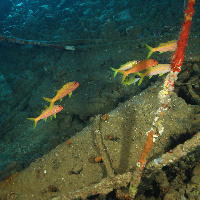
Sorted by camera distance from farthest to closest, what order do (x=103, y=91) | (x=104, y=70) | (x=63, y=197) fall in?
(x=104, y=70)
(x=103, y=91)
(x=63, y=197)

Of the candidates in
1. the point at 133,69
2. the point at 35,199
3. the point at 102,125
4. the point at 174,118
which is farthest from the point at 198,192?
the point at 35,199

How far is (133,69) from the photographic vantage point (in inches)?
137

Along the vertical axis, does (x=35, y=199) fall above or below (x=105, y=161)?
below

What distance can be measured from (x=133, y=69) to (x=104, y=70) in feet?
9.93

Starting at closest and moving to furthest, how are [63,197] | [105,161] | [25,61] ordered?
[63,197], [105,161], [25,61]

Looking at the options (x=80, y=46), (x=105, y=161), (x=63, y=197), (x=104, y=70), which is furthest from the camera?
(x=80, y=46)

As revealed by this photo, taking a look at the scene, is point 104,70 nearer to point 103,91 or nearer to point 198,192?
point 103,91

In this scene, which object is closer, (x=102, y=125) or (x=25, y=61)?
(x=102, y=125)

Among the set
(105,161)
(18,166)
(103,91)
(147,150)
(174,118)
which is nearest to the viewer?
(147,150)

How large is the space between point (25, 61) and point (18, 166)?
34.6ft

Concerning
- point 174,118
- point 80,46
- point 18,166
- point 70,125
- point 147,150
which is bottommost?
point 70,125

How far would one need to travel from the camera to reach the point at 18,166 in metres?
3.61

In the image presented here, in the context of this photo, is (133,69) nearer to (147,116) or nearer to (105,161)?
(147,116)

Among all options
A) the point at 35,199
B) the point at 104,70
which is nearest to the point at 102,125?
the point at 35,199
